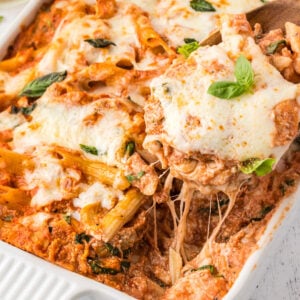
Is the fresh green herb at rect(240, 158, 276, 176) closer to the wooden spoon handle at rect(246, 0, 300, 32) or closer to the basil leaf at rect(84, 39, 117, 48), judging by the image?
the wooden spoon handle at rect(246, 0, 300, 32)

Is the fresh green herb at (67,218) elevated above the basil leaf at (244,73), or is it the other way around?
the basil leaf at (244,73)

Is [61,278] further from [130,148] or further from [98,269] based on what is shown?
[130,148]

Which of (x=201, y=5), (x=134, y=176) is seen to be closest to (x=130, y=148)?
(x=134, y=176)

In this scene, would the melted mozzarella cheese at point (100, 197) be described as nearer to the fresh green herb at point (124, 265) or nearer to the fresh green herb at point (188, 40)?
the fresh green herb at point (124, 265)

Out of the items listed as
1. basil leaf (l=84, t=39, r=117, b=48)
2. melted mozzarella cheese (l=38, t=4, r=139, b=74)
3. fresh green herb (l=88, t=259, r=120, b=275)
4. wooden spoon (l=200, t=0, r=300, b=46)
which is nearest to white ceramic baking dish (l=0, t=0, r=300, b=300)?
fresh green herb (l=88, t=259, r=120, b=275)

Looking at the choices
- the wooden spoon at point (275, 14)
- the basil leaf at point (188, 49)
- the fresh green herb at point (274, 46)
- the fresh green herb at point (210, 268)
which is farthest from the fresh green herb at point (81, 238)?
the wooden spoon at point (275, 14)
